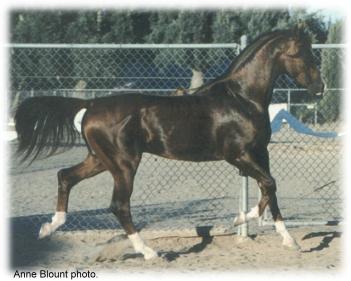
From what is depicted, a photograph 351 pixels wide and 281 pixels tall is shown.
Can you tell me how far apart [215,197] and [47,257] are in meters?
3.91

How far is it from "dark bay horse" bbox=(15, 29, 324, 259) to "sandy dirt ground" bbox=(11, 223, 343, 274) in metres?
0.23

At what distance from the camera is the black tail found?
229 inches

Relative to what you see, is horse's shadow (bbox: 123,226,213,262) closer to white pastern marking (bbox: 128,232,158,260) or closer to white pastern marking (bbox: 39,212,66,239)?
white pastern marking (bbox: 128,232,158,260)

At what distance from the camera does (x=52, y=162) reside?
13883mm

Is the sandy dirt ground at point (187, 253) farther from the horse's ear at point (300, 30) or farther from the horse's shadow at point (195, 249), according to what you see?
the horse's ear at point (300, 30)

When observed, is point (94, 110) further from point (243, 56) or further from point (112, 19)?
point (112, 19)

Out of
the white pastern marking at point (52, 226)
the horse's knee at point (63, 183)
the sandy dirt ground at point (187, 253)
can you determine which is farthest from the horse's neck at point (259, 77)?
the white pastern marking at point (52, 226)

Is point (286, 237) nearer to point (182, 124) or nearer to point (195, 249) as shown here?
→ point (195, 249)

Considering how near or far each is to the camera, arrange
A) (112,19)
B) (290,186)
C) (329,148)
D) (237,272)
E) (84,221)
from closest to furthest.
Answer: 1. (237,272)
2. (84,221)
3. (290,186)
4. (329,148)
5. (112,19)

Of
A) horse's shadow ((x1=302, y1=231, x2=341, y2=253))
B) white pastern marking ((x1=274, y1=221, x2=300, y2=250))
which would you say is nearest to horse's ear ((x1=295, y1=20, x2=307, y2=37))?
white pastern marking ((x1=274, y1=221, x2=300, y2=250))

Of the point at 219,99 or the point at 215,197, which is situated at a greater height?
the point at 219,99

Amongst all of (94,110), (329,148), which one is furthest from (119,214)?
(329,148)

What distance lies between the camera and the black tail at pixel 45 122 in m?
5.82

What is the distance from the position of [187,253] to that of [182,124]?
127cm
